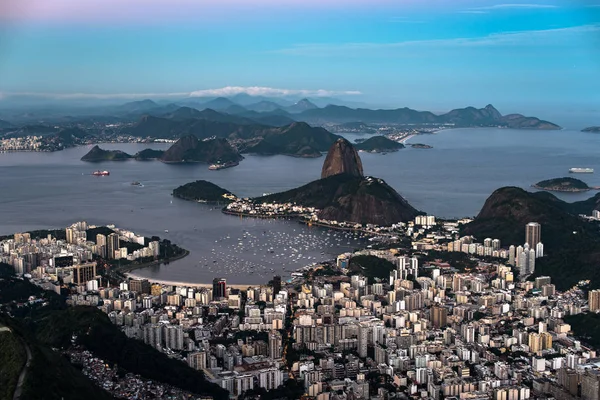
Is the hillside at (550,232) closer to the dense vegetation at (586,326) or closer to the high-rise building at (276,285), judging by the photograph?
the dense vegetation at (586,326)

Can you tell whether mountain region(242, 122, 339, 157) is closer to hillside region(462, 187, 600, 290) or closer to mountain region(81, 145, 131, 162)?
mountain region(81, 145, 131, 162)

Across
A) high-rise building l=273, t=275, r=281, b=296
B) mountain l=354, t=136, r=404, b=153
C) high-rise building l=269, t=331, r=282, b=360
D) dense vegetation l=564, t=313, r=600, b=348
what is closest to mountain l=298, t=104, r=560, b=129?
mountain l=354, t=136, r=404, b=153

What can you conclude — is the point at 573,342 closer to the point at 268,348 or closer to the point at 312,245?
the point at 268,348

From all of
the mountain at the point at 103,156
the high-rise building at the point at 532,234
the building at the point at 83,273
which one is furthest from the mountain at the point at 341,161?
the mountain at the point at 103,156

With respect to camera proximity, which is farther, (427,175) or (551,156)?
(551,156)

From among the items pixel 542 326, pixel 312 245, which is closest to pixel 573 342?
pixel 542 326

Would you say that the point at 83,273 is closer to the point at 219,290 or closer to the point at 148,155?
the point at 219,290
